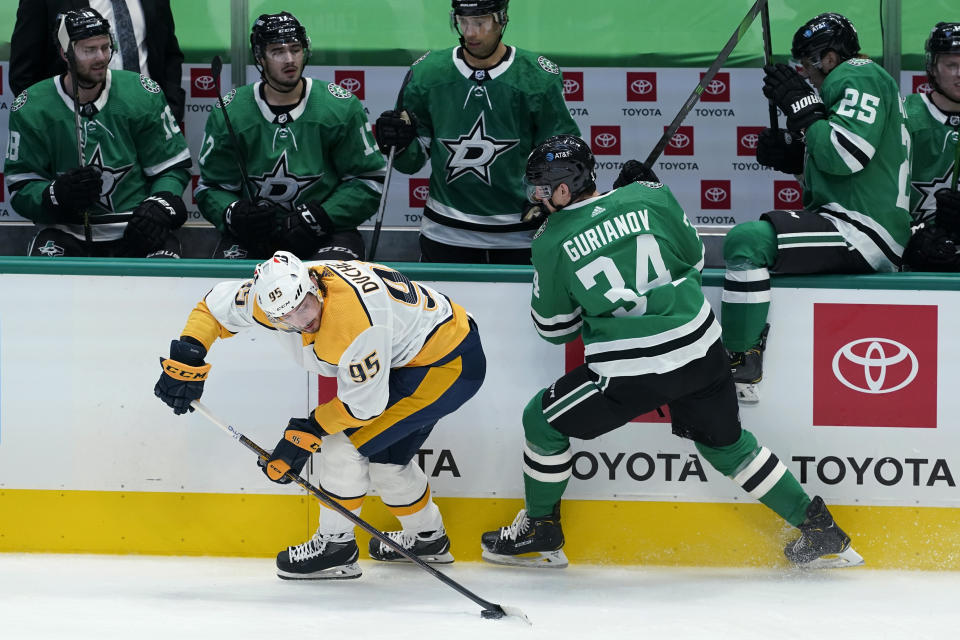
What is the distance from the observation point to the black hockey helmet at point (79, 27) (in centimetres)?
376

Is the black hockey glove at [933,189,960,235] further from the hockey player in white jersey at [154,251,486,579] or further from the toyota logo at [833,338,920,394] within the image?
the hockey player in white jersey at [154,251,486,579]


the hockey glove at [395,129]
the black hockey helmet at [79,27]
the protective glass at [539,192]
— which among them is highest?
→ the black hockey helmet at [79,27]

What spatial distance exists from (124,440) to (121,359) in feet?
0.77

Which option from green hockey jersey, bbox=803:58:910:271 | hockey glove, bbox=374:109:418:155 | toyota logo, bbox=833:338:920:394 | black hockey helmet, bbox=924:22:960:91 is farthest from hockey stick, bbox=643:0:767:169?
toyota logo, bbox=833:338:920:394

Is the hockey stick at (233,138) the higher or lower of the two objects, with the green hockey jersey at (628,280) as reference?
higher

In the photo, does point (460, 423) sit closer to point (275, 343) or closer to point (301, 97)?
point (275, 343)

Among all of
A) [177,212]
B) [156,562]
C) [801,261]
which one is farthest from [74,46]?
[801,261]

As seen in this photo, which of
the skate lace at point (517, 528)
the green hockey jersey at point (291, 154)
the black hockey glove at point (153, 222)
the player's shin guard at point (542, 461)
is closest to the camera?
the player's shin guard at point (542, 461)

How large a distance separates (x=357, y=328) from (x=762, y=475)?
47.2 inches

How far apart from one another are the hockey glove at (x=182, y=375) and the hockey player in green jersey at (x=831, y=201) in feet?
4.77

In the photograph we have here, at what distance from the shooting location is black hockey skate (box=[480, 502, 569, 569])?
3342 mm

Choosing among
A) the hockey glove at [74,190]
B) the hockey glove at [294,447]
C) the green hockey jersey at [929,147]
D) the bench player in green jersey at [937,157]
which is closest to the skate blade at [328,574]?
the hockey glove at [294,447]

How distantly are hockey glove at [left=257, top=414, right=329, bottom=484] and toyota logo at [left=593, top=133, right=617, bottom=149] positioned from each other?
2.04 m

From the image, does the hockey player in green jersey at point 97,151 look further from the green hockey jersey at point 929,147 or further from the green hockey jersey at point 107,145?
the green hockey jersey at point 929,147
